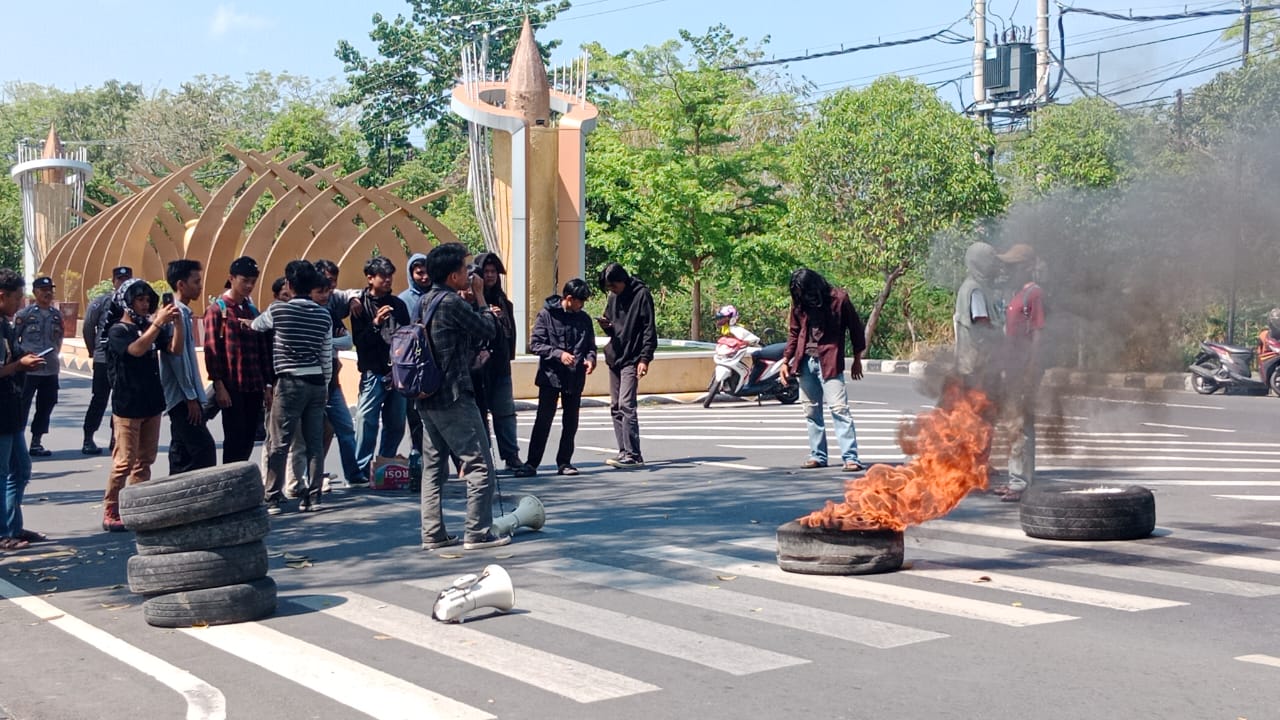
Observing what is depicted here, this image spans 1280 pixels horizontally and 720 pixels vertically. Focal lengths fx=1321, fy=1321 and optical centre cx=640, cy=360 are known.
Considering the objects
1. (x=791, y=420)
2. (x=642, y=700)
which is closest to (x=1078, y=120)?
(x=791, y=420)

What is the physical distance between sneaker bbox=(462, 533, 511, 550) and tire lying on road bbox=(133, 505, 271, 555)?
181cm

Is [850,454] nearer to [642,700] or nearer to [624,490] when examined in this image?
[624,490]

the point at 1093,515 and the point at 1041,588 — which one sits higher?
the point at 1093,515

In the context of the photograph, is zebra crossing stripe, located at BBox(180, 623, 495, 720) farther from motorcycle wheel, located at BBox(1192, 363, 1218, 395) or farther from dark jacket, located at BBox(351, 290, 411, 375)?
motorcycle wheel, located at BBox(1192, 363, 1218, 395)

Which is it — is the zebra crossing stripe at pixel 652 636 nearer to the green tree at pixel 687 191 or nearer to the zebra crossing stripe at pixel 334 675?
the zebra crossing stripe at pixel 334 675

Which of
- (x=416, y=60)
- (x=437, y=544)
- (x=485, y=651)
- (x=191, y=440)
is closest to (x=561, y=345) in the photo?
(x=191, y=440)

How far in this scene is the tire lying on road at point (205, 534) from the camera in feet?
22.1

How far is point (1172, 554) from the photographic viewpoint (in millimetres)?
7875

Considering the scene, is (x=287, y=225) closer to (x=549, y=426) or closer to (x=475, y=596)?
(x=549, y=426)

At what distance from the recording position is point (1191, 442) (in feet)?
48.8

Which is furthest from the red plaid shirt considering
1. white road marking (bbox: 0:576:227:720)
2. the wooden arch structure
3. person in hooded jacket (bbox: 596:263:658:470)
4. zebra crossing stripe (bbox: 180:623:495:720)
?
the wooden arch structure

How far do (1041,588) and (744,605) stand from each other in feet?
A: 5.25

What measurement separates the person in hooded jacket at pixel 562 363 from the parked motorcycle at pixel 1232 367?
14234 mm

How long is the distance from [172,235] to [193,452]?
118ft
